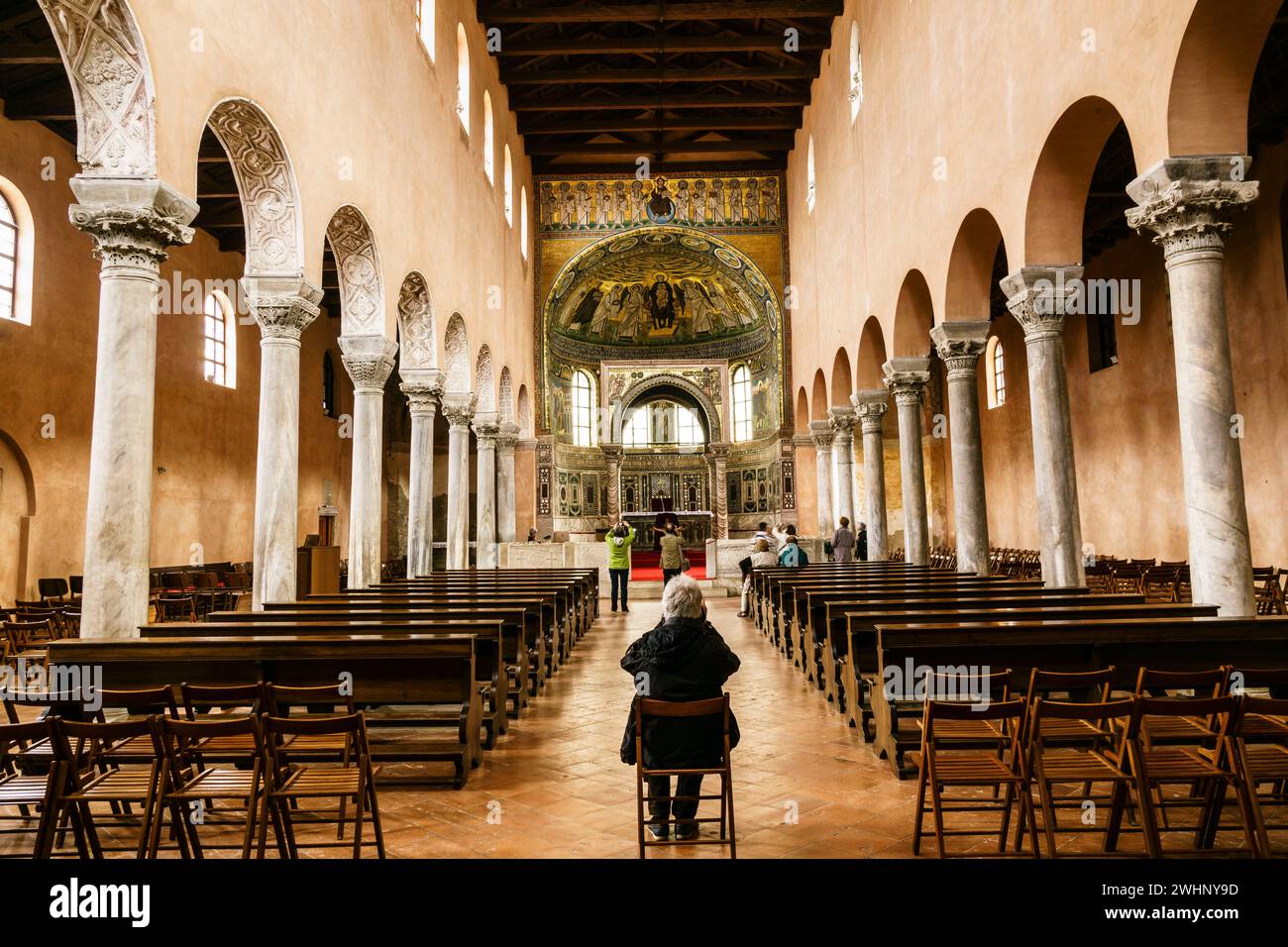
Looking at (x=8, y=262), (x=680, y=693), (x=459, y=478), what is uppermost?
(x=8, y=262)

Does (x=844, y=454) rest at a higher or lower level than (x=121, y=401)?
higher

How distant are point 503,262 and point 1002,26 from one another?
15.3m

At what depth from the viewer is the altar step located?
2027 centimetres

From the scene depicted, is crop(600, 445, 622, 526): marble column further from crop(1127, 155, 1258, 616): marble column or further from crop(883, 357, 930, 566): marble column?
crop(1127, 155, 1258, 616): marble column

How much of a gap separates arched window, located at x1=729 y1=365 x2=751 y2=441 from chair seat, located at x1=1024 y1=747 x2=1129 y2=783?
28.6 meters

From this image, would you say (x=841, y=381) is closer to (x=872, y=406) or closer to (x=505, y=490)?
(x=872, y=406)

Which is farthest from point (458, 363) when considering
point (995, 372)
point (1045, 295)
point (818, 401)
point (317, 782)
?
point (317, 782)

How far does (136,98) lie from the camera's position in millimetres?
7438

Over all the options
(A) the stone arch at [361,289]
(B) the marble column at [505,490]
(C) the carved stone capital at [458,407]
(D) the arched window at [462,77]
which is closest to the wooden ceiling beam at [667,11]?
(D) the arched window at [462,77]

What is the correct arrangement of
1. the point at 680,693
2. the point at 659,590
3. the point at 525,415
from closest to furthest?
the point at 680,693
the point at 659,590
the point at 525,415

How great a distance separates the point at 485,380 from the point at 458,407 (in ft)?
11.7

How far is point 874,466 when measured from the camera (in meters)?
19.2

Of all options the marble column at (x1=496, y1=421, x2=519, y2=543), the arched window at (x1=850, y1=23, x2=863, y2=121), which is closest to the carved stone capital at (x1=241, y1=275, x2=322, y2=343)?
the arched window at (x1=850, y1=23, x2=863, y2=121)
